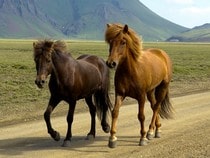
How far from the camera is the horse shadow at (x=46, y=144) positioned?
9367 millimetres

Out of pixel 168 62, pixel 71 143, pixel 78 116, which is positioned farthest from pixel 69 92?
pixel 78 116

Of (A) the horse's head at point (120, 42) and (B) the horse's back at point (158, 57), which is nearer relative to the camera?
(A) the horse's head at point (120, 42)

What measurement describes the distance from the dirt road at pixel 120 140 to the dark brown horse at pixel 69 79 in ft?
1.52

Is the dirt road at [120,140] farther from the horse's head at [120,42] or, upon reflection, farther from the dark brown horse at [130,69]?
the horse's head at [120,42]

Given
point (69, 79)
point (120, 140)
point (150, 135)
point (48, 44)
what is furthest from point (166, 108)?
point (48, 44)

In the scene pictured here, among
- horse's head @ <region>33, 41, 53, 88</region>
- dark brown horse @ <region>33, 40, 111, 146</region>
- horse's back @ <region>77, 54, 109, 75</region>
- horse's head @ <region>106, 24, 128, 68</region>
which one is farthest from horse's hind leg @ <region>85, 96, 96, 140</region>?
horse's head @ <region>106, 24, 128, 68</region>

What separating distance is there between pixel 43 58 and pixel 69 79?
85cm

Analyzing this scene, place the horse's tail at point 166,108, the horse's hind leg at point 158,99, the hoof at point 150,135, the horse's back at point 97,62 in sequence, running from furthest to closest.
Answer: the horse's tail at point 166,108, the horse's back at point 97,62, the horse's hind leg at point 158,99, the hoof at point 150,135

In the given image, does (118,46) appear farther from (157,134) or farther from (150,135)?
(157,134)

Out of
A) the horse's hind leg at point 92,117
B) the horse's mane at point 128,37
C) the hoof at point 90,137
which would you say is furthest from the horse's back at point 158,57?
the hoof at point 90,137

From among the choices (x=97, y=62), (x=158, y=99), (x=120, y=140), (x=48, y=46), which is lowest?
(x=120, y=140)

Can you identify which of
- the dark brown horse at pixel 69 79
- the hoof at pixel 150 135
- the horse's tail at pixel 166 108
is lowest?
the hoof at pixel 150 135

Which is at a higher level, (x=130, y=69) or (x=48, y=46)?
(x=48, y=46)

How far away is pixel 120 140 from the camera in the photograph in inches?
407
